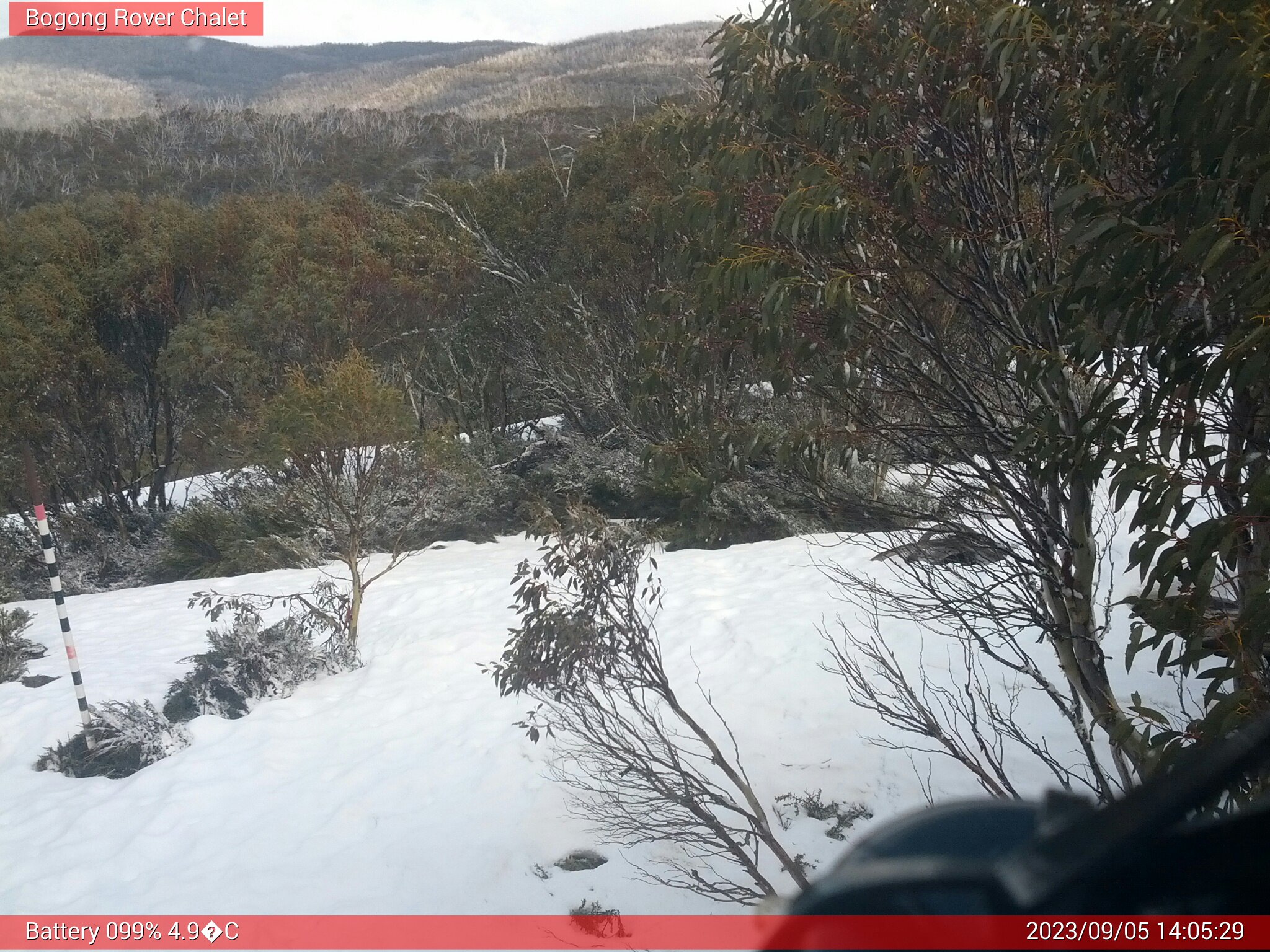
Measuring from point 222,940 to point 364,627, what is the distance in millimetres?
4054

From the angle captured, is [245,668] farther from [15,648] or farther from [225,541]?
[225,541]

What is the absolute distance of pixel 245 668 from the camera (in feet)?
21.7

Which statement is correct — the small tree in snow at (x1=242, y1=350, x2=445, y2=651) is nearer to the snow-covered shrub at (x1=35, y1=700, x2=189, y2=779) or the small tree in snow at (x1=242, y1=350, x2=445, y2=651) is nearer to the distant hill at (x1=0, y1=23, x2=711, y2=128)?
the snow-covered shrub at (x1=35, y1=700, x2=189, y2=779)

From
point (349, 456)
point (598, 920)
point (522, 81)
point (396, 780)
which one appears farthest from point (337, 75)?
point (598, 920)

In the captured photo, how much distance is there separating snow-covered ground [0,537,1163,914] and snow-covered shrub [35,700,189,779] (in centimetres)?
10

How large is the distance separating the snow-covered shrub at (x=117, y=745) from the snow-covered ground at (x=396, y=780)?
0.32 feet

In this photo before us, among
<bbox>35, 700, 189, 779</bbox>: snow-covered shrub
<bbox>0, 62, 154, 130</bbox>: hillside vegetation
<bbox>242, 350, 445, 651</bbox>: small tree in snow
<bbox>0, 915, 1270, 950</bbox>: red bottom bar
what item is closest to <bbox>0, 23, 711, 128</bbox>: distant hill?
<bbox>0, 62, 154, 130</bbox>: hillside vegetation

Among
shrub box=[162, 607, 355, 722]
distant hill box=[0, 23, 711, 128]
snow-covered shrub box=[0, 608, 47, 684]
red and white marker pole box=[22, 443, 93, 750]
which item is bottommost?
snow-covered shrub box=[0, 608, 47, 684]

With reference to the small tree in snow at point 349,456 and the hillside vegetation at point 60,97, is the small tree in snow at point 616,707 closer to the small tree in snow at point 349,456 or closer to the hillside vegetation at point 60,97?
the small tree in snow at point 349,456

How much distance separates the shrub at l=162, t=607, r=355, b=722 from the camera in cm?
625

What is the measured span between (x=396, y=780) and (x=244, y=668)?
1988 millimetres

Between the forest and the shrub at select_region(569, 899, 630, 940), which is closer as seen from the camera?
the forest

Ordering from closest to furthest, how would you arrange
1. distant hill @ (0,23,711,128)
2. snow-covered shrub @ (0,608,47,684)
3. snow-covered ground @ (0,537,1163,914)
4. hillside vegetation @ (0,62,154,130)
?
snow-covered ground @ (0,537,1163,914) < snow-covered shrub @ (0,608,47,684) < hillside vegetation @ (0,62,154,130) < distant hill @ (0,23,711,128)

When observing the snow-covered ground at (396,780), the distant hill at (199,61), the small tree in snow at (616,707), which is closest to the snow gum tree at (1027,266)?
the small tree in snow at (616,707)
